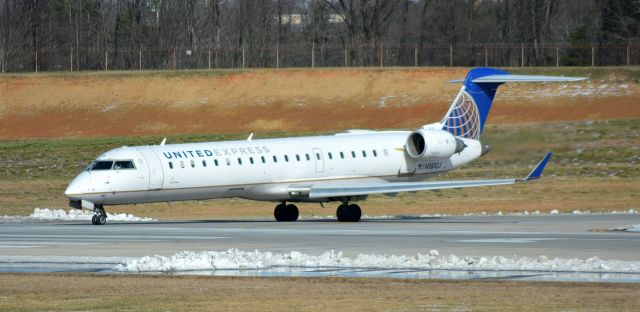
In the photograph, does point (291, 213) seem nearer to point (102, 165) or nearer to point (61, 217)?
point (102, 165)

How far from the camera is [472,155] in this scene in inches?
1607

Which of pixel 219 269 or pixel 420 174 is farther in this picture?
pixel 420 174

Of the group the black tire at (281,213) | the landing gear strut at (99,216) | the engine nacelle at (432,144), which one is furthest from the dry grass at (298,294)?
the engine nacelle at (432,144)

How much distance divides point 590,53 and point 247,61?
24.6 meters

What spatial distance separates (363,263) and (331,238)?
23.2 ft

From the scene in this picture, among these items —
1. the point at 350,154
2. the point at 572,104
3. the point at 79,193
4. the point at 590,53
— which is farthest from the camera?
the point at 590,53

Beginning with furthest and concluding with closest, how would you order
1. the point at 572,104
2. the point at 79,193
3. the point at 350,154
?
the point at 572,104, the point at 350,154, the point at 79,193

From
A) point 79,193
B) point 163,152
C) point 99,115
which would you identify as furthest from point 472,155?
point 99,115

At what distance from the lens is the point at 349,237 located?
29.6 metres

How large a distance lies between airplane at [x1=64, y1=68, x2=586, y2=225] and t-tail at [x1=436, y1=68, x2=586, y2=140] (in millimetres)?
32

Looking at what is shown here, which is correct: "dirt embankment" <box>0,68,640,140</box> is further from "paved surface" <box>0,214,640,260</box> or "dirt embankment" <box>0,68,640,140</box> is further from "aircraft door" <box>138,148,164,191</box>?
"aircraft door" <box>138,148,164,191</box>

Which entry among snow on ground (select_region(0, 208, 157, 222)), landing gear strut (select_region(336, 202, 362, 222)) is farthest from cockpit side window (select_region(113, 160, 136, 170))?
landing gear strut (select_region(336, 202, 362, 222))

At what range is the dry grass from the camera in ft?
55.9

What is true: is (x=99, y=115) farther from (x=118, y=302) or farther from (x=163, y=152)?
(x=118, y=302)
